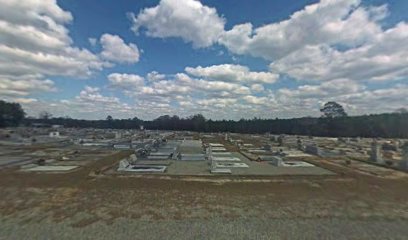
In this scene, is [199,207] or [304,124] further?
[304,124]

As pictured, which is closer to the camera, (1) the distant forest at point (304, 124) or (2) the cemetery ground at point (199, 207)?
(2) the cemetery ground at point (199, 207)

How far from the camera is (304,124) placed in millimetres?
104062

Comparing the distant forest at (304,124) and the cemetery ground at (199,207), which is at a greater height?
the distant forest at (304,124)

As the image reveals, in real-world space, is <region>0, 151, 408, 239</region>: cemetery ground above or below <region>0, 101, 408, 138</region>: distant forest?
below

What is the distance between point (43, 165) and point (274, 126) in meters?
101

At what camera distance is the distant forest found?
3098 inches

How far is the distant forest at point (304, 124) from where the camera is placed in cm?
7869

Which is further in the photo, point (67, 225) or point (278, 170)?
point (278, 170)

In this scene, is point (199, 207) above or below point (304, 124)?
below

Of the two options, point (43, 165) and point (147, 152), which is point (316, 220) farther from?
point (147, 152)

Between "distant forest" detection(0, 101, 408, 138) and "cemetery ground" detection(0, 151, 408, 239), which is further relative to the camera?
"distant forest" detection(0, 101, 408, 138)

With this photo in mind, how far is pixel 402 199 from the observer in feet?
48.3

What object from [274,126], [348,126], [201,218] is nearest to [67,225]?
[201,218]

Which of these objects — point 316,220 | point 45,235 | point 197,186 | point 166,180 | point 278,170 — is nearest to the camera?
point 45,235
